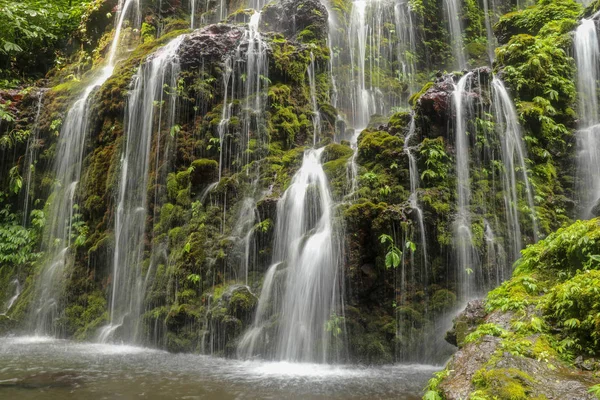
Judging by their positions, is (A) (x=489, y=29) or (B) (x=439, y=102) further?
(A) (x=489, y=29)

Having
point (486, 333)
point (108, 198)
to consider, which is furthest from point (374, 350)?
point (108, 198)

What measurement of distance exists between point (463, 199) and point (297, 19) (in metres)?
10.5

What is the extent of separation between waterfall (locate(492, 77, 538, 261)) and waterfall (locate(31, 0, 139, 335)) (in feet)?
38.4

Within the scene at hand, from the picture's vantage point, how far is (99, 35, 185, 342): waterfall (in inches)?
423

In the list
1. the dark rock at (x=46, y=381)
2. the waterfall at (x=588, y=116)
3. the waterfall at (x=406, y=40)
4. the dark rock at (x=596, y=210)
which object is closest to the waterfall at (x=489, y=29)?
the waterfall at (x=406, y=40)

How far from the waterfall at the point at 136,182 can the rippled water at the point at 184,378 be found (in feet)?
6.48

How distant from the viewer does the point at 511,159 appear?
9.83 metres

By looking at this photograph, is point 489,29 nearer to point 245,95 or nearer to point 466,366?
point 245,95

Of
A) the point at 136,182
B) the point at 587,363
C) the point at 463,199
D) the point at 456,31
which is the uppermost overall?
the point at 456,31

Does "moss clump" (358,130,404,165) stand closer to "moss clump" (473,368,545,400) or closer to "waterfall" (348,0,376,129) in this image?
"waterfall" (348,0,376,129)

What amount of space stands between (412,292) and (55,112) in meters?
13.5

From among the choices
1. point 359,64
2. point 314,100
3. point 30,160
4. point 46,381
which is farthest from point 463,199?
point 30,160

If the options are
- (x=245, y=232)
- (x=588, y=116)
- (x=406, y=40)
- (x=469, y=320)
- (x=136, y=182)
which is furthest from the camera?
(x=406, y=40)

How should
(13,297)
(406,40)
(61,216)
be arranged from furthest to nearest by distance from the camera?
1. (406,40)
2. (61,216)
3. (13,297)
